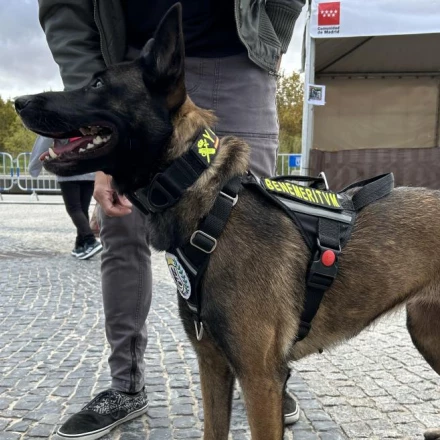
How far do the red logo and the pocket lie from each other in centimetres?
441

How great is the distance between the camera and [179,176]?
6.13 ft

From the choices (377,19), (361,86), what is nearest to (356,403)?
(377,19)

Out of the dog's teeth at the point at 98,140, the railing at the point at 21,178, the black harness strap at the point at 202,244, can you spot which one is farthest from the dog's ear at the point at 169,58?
the railing at the point at 21,178

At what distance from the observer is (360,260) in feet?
6.74

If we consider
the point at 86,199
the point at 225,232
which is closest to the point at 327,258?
the point at 225,232

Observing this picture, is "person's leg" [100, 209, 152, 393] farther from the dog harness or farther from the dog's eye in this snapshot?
the dog's eye

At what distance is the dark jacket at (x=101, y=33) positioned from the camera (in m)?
2.32

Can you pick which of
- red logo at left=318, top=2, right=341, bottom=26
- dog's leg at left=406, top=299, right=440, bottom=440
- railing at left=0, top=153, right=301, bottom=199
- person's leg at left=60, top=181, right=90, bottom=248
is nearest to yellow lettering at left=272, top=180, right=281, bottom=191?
dog's leg at left=406, top=299, right=440, bottom=440

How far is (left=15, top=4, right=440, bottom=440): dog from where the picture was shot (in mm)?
1836

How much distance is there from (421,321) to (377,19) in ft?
16.1

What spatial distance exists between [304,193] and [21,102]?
1.12 meters

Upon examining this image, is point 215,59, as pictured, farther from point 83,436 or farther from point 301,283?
point 83,436

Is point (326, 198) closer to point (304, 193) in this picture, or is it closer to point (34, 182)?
point (304, 193)

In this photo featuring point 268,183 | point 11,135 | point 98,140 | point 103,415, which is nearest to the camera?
point 98,140
